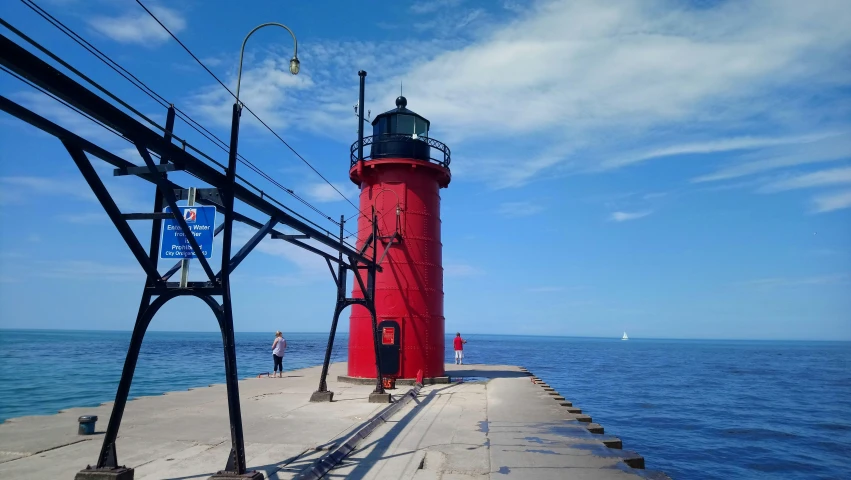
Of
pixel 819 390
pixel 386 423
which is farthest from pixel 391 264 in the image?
pixel 819 390

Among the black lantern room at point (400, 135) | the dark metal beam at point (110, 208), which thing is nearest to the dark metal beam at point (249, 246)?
the dark metal beam at point (110, 208)

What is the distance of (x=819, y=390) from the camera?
124 feet

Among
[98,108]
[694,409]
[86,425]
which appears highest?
[98,108]

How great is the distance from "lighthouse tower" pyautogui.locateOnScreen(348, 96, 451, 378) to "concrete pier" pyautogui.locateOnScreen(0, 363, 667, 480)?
14.7 feet

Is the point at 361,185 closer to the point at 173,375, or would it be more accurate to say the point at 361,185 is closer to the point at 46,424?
the point at 46,424

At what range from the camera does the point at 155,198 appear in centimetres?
744

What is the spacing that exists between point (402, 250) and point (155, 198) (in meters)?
13.1

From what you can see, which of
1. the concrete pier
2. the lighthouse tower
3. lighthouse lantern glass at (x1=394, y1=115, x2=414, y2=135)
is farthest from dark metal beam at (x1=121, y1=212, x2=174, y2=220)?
lighthouse lantern glass at (x1=394, y1=115, x2=414, y2=135)

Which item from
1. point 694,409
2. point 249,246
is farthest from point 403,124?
point 694,409

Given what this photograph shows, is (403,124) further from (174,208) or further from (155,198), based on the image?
(174,208)

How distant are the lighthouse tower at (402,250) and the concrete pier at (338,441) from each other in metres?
4.49

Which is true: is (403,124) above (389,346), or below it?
above

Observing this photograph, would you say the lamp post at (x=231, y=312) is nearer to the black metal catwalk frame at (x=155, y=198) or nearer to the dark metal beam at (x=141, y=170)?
the black metal catwalk frame at (x=155, y=198)

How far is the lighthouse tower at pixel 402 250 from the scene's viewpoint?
64.8ft
